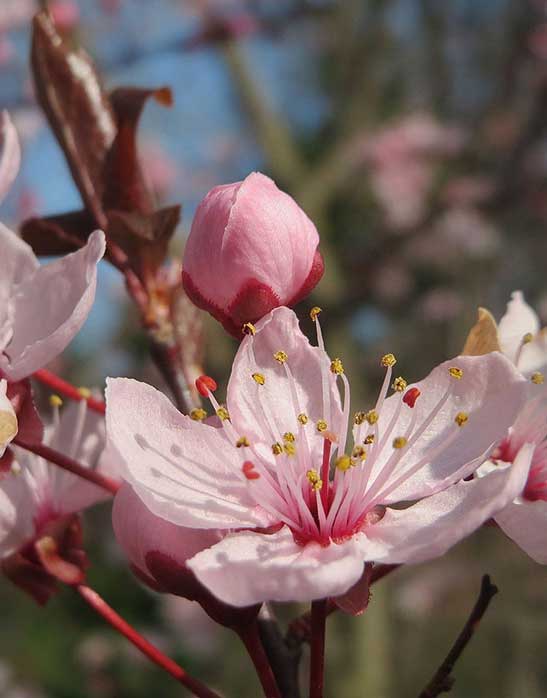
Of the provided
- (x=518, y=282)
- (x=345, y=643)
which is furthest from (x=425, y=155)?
(x=345, y=643)

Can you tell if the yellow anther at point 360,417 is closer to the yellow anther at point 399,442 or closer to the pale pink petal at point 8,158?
the yellow anther at point 399,442

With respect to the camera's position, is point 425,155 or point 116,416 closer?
point 116,416

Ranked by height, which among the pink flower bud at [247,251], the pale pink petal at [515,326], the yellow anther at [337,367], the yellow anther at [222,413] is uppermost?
the pink flower bud at [247,251]

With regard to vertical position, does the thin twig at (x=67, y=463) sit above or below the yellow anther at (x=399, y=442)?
above

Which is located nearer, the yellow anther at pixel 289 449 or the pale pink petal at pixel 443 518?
the pale pink petal at pixel 443 518

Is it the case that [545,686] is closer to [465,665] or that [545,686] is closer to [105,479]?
[465,665]

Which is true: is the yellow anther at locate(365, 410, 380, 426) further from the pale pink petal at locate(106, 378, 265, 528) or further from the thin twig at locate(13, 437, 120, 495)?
the thin twig at locate(13, 437, 120, 495)

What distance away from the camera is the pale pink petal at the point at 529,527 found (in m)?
0.66

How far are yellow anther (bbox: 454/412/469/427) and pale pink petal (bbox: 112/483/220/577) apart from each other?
0.23 m

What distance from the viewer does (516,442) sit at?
82cm

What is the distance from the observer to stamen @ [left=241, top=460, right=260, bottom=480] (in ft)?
2.24

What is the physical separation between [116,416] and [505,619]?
3037 mm

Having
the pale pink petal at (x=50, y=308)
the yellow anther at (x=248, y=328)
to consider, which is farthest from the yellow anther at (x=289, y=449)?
the pale pink petal at (x=50, y=308)

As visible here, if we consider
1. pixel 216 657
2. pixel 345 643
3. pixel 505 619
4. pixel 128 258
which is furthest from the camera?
pixel 216 657
